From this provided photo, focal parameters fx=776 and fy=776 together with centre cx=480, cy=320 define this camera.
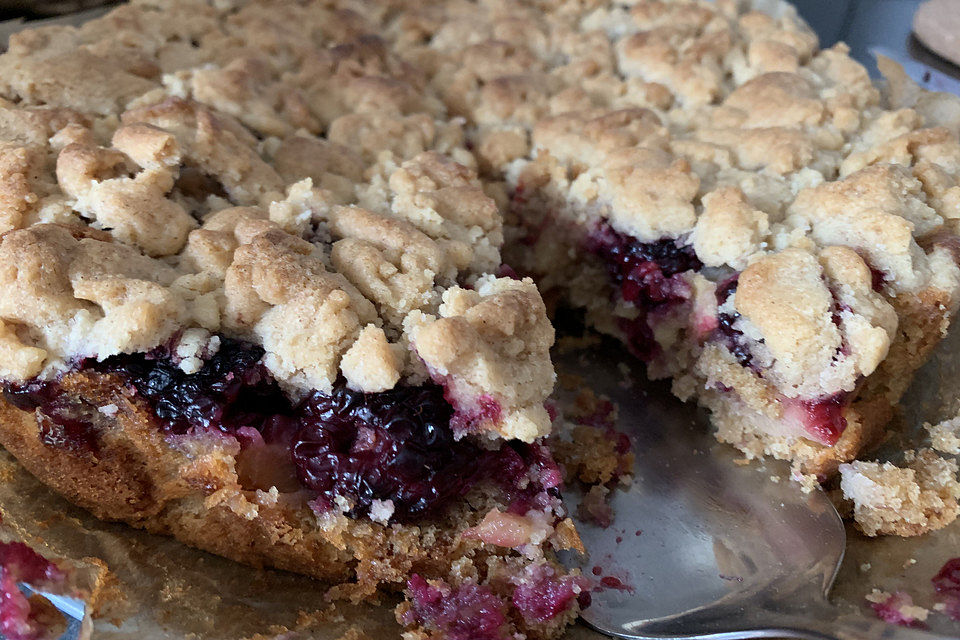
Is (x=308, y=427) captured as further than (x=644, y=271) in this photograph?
No

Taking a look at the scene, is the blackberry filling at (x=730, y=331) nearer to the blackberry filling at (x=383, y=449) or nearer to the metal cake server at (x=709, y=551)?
the metal cake server at (x=709, y=551)

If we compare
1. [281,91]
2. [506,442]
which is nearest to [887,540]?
[506,442]

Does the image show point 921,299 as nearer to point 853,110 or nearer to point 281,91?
point 853,110

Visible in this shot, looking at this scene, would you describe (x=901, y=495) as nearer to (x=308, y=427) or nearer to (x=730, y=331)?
(x=730, y=331)

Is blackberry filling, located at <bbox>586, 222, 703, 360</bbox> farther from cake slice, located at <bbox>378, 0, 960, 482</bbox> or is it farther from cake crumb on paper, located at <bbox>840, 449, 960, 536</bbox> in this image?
cake crumb on paper, located at <bbox>840, 449, 960, 536</bbox>

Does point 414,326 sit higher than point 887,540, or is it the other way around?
point 414,326

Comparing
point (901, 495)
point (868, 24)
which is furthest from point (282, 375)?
point (868, 24)
